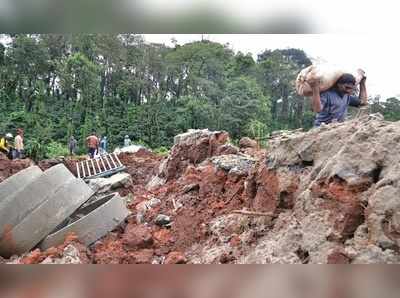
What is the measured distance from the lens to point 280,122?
1017 cm

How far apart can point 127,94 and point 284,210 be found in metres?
6.88

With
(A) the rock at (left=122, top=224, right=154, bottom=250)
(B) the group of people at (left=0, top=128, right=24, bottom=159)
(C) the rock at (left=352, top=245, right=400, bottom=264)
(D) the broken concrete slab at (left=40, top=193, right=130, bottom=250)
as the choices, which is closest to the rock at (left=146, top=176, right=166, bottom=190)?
(D) the broken concrete slab at (left=40, top=193, right=130, bottom=250)

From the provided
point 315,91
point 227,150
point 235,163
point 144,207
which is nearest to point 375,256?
point 315,91

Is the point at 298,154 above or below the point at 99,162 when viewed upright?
above

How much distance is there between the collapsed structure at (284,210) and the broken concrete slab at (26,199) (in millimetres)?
452

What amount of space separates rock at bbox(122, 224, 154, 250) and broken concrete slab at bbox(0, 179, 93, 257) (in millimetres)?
629

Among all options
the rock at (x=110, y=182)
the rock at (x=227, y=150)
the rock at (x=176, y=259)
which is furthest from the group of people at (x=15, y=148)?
the rock at (x=176, y=259)

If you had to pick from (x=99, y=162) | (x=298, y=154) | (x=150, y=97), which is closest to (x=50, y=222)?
(x=298, y=154)

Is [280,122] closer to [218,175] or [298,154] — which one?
[218,175]

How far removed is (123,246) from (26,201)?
3.33 ft

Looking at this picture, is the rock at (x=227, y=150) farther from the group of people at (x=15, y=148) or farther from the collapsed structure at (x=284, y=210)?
the group of people at (x=15, y=148)

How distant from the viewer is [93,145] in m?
9.33

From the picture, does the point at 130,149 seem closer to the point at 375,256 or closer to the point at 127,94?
the point at 127,94

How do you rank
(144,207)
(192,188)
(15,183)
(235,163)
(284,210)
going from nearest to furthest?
(284,210) < (15,183) < (235,163) < (192,188) < (144,207)
